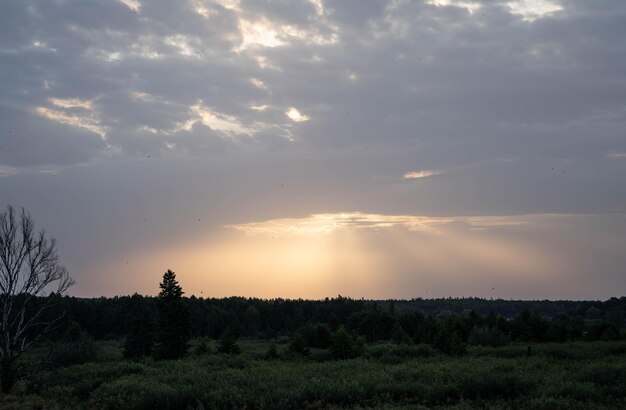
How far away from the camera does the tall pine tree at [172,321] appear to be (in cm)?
4588

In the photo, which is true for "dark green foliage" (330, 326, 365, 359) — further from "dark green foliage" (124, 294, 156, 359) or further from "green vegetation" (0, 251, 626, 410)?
"dark green foliage" (124, 294, 156, 359)

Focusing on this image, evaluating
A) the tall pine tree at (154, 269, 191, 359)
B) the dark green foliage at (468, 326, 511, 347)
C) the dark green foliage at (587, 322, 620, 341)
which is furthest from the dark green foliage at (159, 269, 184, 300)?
the dark green foliage at (587, 322, 620, 341)

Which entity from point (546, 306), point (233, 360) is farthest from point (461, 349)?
point (546, 306)

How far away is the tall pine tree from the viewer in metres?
45.9

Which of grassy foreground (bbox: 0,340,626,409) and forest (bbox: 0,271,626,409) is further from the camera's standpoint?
forest (bbox: 0,271,626,409)

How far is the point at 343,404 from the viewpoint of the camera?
22328 millimetres

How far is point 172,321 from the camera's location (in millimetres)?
46594

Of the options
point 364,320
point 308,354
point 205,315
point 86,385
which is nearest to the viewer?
point 86,385

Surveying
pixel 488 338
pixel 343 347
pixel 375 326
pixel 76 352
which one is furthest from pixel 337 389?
pixel 375 326

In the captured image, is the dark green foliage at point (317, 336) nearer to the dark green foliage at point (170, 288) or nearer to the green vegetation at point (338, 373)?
the green vegetation at point (338, 373)

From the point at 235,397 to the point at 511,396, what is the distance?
38.4 ft

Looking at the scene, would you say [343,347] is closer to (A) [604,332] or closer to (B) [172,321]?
(B) [172,321]

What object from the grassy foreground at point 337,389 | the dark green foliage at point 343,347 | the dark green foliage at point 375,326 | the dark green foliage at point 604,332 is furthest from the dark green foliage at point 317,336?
the dark green foliage at point 604,332

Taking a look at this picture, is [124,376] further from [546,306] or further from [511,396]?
[546,306]
